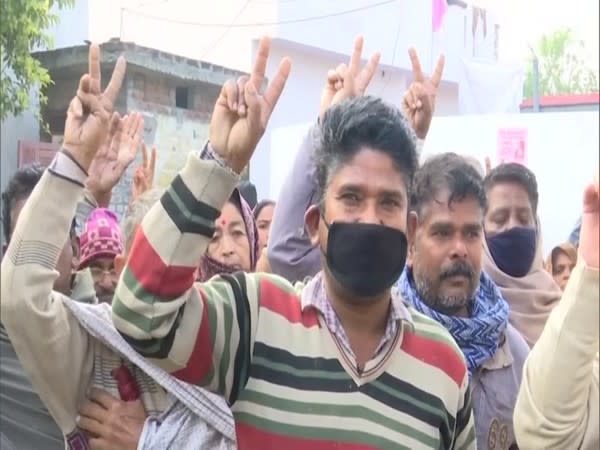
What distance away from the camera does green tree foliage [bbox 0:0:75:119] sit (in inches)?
82.2

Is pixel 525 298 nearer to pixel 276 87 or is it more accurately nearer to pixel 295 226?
pixel 295 226

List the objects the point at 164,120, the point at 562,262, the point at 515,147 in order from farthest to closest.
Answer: the point at 515,147, the point at 562,262, the point at 164,120

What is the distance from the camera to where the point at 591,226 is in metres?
1.30

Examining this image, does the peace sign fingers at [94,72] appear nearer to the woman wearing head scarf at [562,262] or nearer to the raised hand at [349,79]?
the raised hand at [349,79]

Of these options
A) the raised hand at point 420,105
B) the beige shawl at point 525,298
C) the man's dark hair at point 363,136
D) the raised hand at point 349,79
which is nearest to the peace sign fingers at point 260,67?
the man's dark hair at point 363,136

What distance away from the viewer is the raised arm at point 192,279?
1454 mm

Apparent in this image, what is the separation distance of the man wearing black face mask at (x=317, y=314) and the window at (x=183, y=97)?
7.86ft

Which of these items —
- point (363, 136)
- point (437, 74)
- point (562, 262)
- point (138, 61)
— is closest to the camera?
point (363, 136)

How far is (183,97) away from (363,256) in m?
2.75

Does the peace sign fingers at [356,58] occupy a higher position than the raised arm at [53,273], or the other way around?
the peace sign fingers at [356,58]

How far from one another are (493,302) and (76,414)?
46.9 inches

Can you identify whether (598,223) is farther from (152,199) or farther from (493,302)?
(152,199)

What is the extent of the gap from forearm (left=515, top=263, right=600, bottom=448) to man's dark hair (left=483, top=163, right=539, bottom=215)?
159 centimetres

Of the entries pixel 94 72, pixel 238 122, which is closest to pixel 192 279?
pixel 238 122
